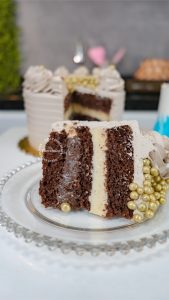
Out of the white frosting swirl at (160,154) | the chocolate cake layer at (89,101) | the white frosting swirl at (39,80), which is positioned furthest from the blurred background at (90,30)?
the white frosting swirl at (160,154)

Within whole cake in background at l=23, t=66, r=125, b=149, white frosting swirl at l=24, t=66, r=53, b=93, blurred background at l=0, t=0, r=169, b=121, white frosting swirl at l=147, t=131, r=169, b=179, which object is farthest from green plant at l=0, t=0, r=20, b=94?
white frosting swirl at l=147, t=131, r=169, b=179

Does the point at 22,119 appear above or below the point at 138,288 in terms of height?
below

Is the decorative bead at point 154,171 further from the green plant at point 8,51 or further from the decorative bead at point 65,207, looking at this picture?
the green plant at point 8,51

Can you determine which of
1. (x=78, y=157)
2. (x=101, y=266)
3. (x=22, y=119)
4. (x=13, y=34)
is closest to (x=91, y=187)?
(x=78, y=157)

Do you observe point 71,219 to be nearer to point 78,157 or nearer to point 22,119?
point 78,157

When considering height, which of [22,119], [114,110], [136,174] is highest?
[136,174]

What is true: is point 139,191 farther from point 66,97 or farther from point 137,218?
point 66,97

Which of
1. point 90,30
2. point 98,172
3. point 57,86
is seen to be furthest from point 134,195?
point 90,30

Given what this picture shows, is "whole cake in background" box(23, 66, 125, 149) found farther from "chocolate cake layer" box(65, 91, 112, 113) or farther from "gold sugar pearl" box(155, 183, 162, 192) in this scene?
"gold sugar pearl" box(155, 183, 162, 192)
